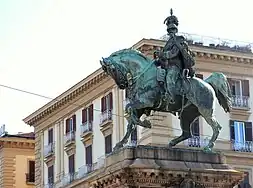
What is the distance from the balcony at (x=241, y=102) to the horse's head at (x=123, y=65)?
28796 millimetres

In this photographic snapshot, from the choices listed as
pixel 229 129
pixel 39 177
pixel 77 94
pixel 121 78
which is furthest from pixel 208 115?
pixel 39 177

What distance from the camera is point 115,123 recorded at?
45.9 m

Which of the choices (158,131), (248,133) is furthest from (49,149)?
(248,133)

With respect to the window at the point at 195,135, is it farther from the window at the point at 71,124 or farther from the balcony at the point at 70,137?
the window at the point at 71,124

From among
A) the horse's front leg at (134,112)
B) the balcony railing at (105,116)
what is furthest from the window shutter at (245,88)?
the horse's front leg at (134,112)

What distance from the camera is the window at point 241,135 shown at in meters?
45.1

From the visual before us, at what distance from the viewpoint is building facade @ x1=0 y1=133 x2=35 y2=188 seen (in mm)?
63812

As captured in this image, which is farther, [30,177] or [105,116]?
[30,177]

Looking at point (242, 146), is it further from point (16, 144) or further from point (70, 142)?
point (16, 144)

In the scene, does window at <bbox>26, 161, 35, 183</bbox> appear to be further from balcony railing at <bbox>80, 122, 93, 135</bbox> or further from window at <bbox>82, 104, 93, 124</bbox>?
balcony railing at <bbox>80, 122, 93, 135</bbox>

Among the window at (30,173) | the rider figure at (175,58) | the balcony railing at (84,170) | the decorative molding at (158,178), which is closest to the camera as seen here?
the decorative molding at (158,178)

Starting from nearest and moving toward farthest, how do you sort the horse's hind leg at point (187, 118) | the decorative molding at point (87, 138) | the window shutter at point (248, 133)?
the horse's hind leg at point (187, 118), the window shutter at point (248, 133), the decorative molding at point (87, 138)

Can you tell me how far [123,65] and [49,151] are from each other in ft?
126

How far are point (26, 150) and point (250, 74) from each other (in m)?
23.7
